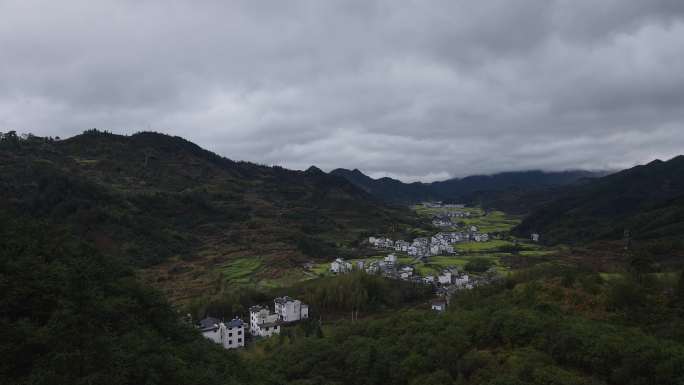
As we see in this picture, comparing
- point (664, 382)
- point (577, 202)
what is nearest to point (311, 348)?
point (664, 382)

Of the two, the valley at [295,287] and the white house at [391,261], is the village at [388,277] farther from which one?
the valley at [295,287]

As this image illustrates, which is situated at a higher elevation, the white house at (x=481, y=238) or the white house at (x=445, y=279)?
the white house at (x=481, y=238)

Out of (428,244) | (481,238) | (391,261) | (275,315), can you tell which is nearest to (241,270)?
(275,315)

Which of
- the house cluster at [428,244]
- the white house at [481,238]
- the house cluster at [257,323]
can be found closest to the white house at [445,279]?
the house cluster at [428,244]

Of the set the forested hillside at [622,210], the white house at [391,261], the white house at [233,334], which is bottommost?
the white house at [233,334]

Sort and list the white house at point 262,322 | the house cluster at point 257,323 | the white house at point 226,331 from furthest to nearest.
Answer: the white house at point 262,322 → the house cluster at point 257,323 → the white house at point 226,331

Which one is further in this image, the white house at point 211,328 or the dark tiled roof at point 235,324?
the dark tiled roof at point 235,324
